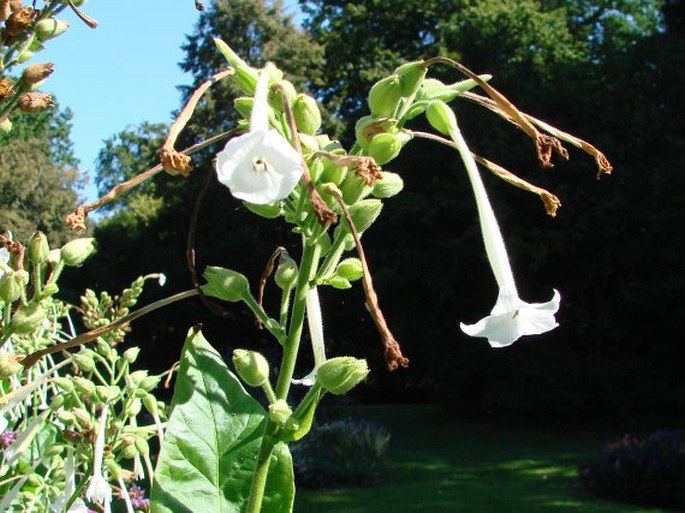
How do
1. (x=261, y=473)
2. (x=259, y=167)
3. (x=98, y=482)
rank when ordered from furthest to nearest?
(x=98, y=482)
(x=261, y=473)
(x=259, y=167)

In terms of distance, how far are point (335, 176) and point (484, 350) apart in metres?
16.6

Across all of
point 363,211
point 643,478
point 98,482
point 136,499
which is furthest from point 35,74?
point 643,478

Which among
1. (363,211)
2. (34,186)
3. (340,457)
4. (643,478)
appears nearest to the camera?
(363,211)

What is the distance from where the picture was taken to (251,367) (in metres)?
0.90

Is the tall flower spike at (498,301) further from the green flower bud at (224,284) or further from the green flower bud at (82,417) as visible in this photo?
the green flower bud at (82,417)

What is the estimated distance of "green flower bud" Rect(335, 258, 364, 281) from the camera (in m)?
0.94

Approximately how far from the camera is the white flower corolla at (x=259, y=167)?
2.19 ft

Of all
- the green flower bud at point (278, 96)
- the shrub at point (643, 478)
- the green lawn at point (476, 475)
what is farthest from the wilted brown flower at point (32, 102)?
the shrub at point (643, 478)

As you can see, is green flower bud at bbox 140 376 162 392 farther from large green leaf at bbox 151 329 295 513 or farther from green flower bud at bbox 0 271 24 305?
large green leaf at bbox 151 329 295 513

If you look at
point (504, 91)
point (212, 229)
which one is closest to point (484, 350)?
point (504, 91)

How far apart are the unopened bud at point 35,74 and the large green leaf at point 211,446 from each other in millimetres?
435

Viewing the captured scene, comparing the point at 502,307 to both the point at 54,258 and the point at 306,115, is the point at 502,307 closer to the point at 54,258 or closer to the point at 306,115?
the point at 306,115

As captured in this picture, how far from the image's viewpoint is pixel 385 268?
17.3 metres

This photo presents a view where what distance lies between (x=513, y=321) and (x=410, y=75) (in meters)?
0.25
